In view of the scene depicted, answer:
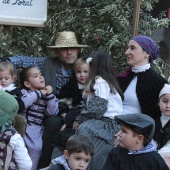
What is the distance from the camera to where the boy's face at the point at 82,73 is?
18.6 ft

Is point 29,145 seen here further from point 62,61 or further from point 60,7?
point 60,7

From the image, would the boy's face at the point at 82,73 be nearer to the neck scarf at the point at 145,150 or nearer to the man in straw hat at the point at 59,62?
the man in straw hat at the point at 59,62

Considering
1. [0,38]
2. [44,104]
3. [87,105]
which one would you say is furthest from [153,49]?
[0,38]

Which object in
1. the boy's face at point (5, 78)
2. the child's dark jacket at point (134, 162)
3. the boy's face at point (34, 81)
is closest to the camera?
the child's dark jacket at point (134, 162)

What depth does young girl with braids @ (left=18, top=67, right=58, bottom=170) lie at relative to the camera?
17.7 feet

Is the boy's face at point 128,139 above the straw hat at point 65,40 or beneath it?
beneath

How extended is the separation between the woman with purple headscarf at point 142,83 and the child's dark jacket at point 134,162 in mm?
1321

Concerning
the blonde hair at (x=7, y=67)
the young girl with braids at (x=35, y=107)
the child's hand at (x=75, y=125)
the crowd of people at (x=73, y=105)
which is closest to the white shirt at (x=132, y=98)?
the crowd of people at (x=73, y=105)

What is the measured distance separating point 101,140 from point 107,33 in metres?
1.91

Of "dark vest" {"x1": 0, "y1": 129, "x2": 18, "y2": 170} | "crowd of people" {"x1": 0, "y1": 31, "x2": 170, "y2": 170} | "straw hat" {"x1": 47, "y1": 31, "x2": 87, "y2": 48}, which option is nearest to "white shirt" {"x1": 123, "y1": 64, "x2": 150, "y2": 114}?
"crowd of people" {"x1": 0, "y1": 31, "x2": 170, "y2": 170}

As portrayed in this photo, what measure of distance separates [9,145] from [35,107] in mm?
1151

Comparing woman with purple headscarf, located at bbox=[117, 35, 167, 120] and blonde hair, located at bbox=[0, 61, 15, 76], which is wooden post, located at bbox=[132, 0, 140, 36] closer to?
woman with purple headscarf, located at bbox=[117, 35, 167, 120]

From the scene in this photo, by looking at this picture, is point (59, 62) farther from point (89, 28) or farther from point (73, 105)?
point (89, 28)

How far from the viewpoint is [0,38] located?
6.74 m
